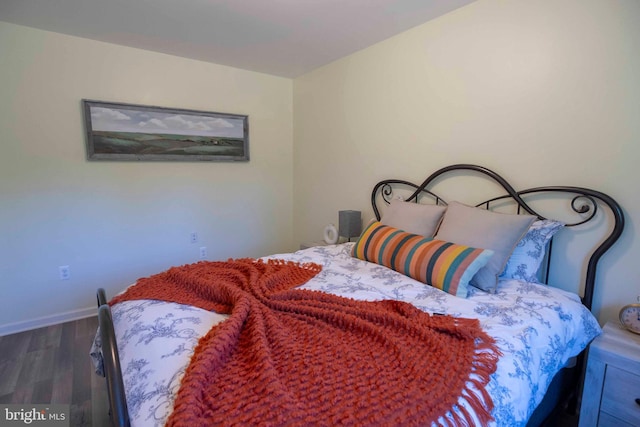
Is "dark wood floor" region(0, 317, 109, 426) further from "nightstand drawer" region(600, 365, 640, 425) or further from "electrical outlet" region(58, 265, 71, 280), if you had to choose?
"nightstand drawer" region(600, 365, 640, 425)

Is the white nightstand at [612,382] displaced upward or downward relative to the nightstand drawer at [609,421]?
upward

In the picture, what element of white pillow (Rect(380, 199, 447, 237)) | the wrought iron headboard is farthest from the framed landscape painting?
the wrought iron headboard

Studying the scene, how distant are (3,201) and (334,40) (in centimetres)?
288

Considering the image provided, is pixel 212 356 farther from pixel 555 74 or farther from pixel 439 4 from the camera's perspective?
pixel 439 4

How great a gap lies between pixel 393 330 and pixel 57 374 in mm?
2237

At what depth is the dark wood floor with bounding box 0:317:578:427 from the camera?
1.79 m

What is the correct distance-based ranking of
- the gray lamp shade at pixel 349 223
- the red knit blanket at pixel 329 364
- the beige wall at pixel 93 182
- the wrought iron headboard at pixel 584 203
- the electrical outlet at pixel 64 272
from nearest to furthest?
the red knit blanket at pixel 329 364 → the wrought iron headboard at pixel 584 203 → the beige wall at pixel 93 182 → the electrical outlet at pixel 64 272 → the gray lamp shade at pixel 349 223

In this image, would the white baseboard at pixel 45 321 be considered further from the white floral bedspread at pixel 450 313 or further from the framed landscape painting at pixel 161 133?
the white floral bedspread at pixel 450 313

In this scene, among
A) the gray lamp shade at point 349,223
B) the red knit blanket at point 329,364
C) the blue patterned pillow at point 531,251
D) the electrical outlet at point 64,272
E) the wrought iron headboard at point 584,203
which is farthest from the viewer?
the gray lamp shade at point 349,223

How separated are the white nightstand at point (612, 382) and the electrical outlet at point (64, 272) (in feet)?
11.9

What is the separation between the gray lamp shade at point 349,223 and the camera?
2908 mm

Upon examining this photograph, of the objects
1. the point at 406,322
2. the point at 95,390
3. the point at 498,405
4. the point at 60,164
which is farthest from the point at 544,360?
the point at 60,164

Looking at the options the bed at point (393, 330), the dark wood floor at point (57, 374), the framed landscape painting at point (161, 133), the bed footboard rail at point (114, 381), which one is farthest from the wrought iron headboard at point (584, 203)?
the framed landscape painting at point (161, 133)
